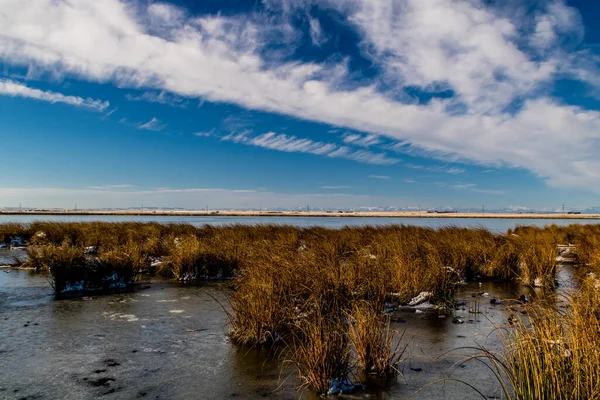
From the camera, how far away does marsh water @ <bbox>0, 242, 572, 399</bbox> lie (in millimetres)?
4992

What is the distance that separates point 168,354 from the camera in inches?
245

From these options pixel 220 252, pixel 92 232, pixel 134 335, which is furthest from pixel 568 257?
pixel 92 232

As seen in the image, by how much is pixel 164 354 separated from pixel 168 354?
6 centimetres

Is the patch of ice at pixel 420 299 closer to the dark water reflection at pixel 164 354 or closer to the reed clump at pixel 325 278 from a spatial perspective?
the reed clump at pixel 325 278

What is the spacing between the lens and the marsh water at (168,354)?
4.99 metres

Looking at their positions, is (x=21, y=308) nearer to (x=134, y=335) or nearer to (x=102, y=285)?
(x=102, y=285)

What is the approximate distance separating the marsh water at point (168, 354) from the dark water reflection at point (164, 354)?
0.02m

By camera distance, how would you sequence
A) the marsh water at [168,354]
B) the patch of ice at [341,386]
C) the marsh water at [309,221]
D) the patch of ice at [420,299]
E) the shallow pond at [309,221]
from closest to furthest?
the patch of ice at [341,386], the marsh water at [168,354], the patch of ice at [420,299], the shallow pond at [309,221], the marsh water at [309,221]

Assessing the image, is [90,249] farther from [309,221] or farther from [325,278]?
[309,221]

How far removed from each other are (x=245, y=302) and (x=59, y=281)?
661 centimetres

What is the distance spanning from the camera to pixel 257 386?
5.15 metres

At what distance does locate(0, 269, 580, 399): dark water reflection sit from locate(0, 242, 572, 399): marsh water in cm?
2

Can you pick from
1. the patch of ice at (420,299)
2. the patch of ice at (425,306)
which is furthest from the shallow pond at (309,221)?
the patch of ice at (425,306)

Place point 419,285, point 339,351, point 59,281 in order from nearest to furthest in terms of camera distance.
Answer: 1. point 339,351
2. point 419,285
3. point 59,281
